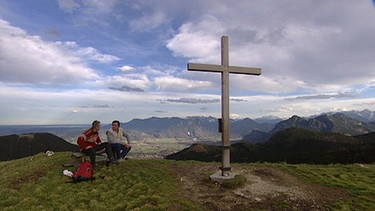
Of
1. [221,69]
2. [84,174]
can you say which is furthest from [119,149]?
[221,69]

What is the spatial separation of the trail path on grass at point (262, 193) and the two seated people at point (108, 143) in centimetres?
414

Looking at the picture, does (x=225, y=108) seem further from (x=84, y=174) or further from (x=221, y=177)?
(x=84, y=174)

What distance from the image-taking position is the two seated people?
591 inches

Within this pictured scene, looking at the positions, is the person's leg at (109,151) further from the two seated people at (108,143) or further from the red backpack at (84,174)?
the red backpack at (84,174)

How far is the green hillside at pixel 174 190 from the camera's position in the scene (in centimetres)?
1041

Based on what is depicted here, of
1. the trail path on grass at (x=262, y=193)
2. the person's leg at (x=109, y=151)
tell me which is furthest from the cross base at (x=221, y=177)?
the person's leg at (x=109, y=151)

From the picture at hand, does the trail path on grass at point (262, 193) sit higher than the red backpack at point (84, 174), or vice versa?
the red backpack at point (84, 174)

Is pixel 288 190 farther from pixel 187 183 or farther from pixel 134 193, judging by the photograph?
pixel 134 193

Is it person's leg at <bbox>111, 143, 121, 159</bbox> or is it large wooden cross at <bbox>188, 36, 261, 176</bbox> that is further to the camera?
person's leg at <bbox>111, 143, 121, 159</bbox>

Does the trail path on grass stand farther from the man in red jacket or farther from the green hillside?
the man in red jacket

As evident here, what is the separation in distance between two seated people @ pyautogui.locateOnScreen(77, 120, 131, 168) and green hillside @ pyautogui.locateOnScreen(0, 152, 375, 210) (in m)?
0.84

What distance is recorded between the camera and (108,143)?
15828mm

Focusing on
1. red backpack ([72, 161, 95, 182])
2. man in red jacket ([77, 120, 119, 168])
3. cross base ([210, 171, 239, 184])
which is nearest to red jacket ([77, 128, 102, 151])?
man in red jacket ([77, 120, 119, 168])

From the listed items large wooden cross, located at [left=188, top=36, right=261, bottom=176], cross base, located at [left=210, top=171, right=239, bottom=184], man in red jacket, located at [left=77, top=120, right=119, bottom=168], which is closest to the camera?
cross base, located at [left=210, top=171, right=239, bottom=184]
